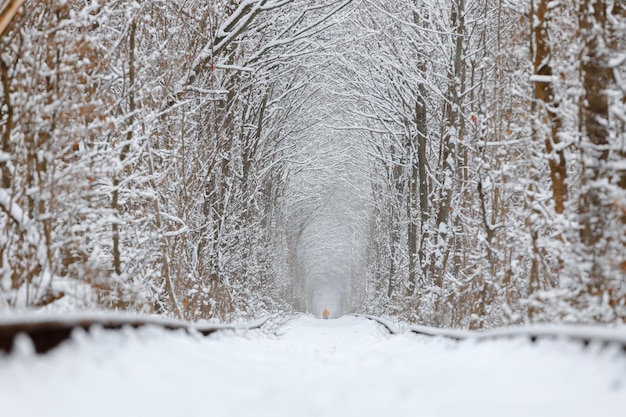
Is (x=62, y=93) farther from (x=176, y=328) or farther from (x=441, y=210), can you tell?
(x=441, y=210)

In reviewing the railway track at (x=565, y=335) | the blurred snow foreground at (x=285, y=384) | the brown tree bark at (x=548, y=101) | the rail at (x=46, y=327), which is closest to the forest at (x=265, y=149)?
the brown tree bark at (x=548, y=101)

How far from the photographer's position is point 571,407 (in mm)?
2932

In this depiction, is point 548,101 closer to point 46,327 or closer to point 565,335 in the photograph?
point 565,335

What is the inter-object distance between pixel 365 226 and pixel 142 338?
37.4 m

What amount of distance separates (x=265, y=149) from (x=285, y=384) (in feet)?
60.2

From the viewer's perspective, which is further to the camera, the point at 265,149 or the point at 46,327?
the point at 265,149

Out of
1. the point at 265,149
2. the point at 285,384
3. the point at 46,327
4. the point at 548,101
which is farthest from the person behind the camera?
the point at 265,149

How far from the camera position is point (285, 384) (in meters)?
3.92

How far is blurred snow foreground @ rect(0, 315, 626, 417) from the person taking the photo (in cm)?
Answer: 278

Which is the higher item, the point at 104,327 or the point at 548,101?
the point at 548,101

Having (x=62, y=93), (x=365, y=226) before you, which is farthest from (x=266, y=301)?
(x=62, y=93)

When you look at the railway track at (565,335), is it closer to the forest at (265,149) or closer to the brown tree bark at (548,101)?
the forest at (265,149)

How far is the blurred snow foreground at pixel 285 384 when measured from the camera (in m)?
2.78

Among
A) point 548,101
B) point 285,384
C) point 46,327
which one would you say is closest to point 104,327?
point 46,327
